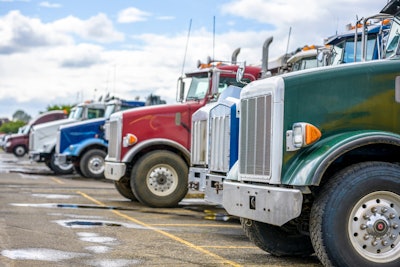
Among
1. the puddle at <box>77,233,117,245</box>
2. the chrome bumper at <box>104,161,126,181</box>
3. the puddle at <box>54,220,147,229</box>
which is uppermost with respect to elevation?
the chrome bumper at <box>104,161,126,181</box>

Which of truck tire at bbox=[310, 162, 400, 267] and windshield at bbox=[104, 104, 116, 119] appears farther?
windshield at bbox=[104, 104, 116, 119]

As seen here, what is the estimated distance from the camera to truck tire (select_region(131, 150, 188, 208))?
1490 cm

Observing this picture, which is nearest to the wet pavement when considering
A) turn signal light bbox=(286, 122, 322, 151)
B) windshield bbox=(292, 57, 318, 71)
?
turn signal light bbox=(286, 122, 322, 151)

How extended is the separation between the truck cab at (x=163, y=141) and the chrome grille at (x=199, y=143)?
1158 mm

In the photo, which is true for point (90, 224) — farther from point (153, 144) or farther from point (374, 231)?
point (374, 231)

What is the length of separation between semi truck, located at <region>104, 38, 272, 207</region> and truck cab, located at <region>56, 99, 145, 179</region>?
27.8 ft

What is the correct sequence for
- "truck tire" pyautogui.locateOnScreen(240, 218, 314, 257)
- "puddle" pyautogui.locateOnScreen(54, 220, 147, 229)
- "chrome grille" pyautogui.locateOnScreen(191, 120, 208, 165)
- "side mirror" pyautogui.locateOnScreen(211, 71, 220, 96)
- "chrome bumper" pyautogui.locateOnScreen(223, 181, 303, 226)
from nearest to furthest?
"chrome bumper" pyautogui.locateOnScreen(223, 181, 303, 226)
"truck tire" pyautogui.locateOnScreen(240, 218, 314, 257)
"puddle" pyautogui.locateOnScreen(54, 220, 147, 229)
"chrome grille" pyautogui.locateOnScreen(191, 120, 208, 165)
"side mirror" pyautogui.locateOnScreen(211, 71, 220, 96)

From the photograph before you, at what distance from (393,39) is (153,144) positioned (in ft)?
24.3

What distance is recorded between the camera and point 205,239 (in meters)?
9.97

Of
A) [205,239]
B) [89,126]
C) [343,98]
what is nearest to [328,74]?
[343,98]

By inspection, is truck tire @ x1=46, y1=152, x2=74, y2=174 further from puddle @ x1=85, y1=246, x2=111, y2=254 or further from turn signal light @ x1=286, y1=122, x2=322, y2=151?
turn signal light @ x1=286, y1=122, x2=322, y2=151

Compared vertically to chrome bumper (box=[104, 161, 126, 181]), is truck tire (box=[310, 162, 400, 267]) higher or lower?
lower

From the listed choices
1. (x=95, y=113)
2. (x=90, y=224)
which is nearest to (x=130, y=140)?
(x=90, y=224)

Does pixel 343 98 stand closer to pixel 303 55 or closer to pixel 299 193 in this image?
pixel 299 193
